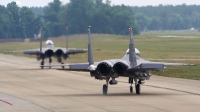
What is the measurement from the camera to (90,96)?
30734mm

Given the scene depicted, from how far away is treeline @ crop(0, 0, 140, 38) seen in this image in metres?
130

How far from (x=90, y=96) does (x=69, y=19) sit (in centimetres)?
9989

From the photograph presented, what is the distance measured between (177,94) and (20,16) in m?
136

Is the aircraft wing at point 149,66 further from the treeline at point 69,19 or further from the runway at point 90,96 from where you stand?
the treeline at point 69,19

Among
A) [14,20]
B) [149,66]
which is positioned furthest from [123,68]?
[14,20]

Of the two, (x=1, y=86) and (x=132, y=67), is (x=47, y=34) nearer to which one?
(x=1, y=86)

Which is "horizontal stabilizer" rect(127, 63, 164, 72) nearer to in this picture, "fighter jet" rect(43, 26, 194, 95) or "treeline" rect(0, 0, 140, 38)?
"fighter jet" rect(43, 26, 194, 95)

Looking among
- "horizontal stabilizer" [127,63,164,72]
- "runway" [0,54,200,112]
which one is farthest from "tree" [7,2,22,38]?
"horizontal stabilizer" [127,63,164,72]

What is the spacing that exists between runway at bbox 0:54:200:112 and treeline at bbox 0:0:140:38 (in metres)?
78.0

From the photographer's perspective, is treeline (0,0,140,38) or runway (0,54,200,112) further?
treeline (0,0,140,38)

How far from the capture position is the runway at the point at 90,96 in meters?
25.0

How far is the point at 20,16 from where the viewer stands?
16550 centimetres

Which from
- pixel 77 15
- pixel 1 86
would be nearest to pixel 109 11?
pixel 77 15

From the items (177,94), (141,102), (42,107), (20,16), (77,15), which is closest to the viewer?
(42,107)
